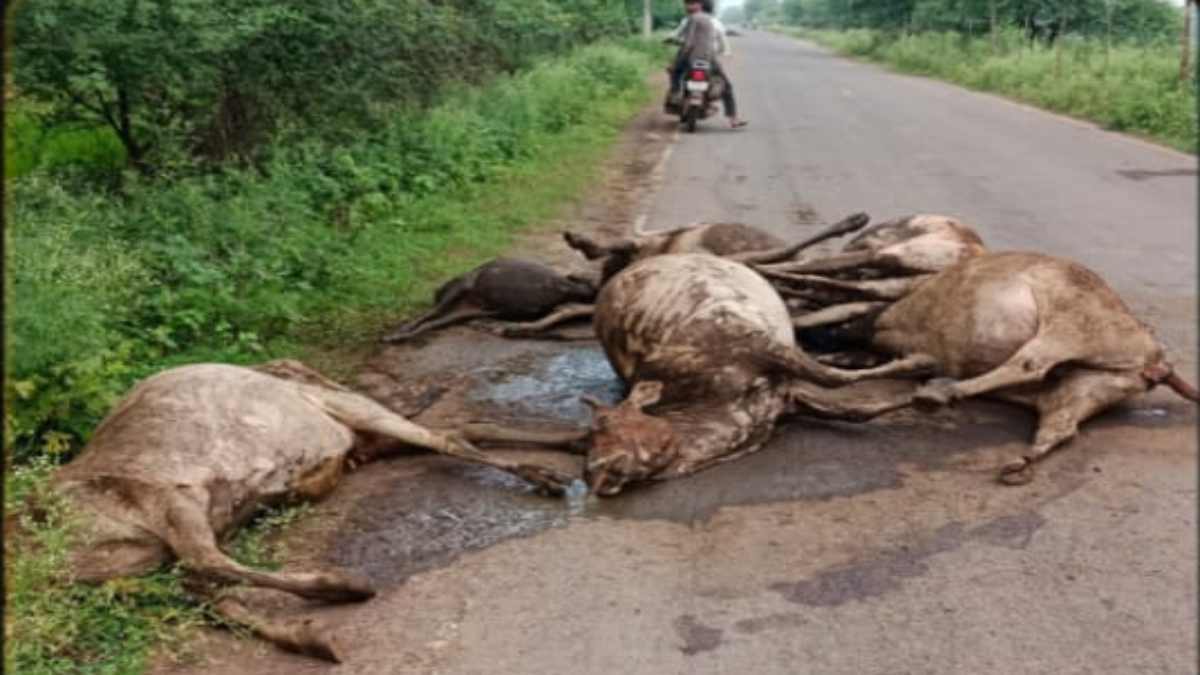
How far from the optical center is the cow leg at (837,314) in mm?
6004

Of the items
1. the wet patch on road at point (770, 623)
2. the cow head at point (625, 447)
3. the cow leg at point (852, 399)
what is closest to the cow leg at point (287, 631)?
the wet patch on road at point (770, 623)

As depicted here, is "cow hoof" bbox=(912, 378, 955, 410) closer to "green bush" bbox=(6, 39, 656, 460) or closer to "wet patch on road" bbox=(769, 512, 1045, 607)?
"wet patch on road" bbox=(769, 512, 1045, 607)

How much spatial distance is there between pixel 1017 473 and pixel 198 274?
4.53 meters

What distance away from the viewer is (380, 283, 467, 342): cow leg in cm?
696

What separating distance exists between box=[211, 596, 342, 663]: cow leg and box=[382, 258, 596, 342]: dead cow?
325 centimetres

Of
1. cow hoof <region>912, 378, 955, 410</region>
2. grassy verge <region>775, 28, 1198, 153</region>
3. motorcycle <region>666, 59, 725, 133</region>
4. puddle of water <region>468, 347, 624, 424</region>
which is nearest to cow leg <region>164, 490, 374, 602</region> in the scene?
puddle of water <region>468, 347, 624, 424</region>

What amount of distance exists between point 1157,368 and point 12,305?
188 inches

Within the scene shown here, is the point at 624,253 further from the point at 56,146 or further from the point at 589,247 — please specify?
the point at 56,146

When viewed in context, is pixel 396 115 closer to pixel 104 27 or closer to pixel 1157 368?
pixel 104 27

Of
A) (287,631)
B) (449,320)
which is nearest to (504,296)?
(449,320)

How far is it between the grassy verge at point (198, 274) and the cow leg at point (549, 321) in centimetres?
90

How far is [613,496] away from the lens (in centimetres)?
468

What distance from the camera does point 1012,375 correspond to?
5094mm

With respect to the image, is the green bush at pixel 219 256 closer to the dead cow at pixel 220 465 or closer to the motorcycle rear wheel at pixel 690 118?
the dead cow at pixel 220 465
